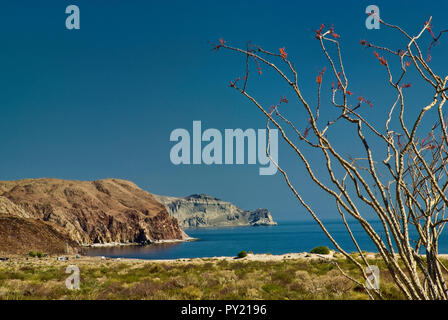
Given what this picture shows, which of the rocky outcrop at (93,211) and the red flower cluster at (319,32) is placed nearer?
the red flower cluster at (319,32)

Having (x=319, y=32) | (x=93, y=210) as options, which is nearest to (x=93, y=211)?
(x=93, y=210)

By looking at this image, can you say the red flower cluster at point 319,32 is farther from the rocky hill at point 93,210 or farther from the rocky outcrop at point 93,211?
the rocky outcrop at point 93,211

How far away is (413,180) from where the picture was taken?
361 centimetres

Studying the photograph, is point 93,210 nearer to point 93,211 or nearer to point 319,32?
point 93,211

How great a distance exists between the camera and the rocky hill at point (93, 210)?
12975 centimetres

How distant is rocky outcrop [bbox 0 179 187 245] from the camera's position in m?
130

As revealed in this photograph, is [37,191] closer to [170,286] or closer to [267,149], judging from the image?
[170,286]

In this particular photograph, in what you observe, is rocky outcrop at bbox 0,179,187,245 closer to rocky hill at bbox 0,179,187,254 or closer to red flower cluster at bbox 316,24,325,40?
rocky hill at bbox 0,179,187,254

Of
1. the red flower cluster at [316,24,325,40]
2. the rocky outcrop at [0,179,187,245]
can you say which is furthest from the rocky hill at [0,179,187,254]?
the red flower cluster at [316,24,325,40]

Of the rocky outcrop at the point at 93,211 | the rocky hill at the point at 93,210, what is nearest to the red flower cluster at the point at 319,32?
the rocky hill at the point at 93,210

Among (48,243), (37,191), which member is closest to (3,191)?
(37,191)
